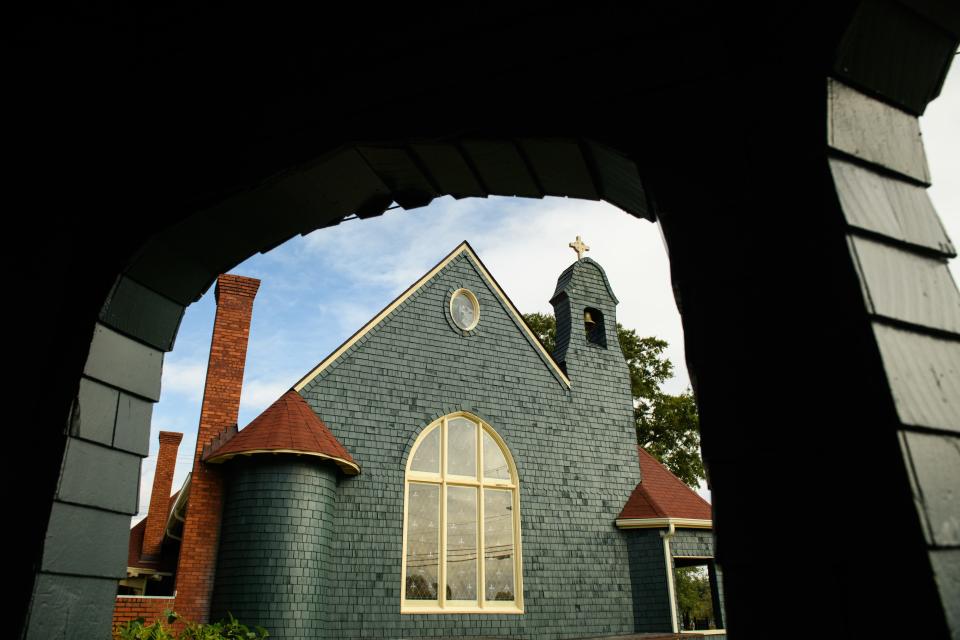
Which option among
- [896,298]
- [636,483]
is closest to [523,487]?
[636,483]

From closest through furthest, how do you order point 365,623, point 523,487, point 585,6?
point 585,6, point 365,623, point 523,487

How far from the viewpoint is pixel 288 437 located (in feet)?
34.2

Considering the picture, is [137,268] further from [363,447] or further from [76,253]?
[363,447]

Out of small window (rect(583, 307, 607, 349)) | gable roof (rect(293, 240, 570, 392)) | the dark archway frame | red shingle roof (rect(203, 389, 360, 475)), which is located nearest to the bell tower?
small window (rect(583, 307, 607, 349))

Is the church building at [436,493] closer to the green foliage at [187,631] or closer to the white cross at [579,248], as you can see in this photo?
the green foliage at [187,631]

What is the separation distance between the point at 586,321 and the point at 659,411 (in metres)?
11.5

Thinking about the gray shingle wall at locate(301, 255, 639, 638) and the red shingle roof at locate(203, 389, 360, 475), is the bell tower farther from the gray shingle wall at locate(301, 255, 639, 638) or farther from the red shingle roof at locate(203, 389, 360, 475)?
the red shingle roof at locate(203, 389, 360, 475)

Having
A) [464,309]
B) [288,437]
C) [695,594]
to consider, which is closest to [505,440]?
[464,309]

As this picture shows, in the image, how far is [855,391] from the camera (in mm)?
1244

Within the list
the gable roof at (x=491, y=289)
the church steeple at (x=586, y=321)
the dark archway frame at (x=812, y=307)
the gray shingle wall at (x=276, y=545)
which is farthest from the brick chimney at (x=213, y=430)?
the dark archway frame at (x=812, y=307)

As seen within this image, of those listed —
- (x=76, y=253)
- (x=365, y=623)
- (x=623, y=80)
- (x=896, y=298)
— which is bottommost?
(x=365, y=623)

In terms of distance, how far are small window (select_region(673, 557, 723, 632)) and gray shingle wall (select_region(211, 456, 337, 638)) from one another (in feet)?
18.3

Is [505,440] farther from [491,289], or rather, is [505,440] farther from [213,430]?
[213,430]

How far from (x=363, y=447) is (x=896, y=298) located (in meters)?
10.8
